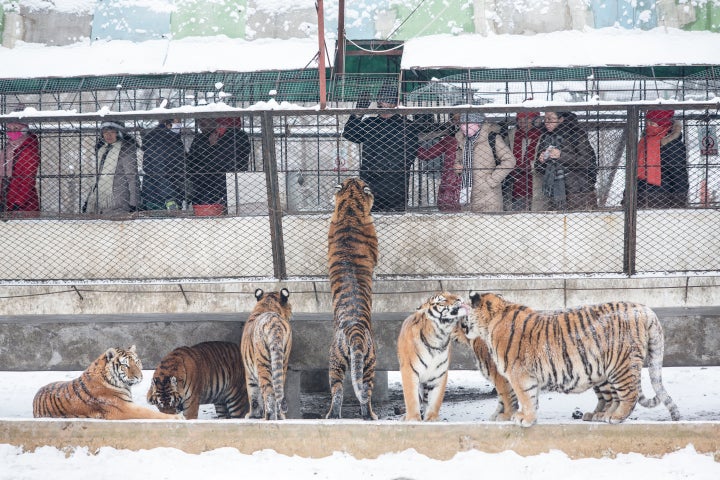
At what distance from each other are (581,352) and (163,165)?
3419 millimetres

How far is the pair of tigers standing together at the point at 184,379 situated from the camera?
6.32m

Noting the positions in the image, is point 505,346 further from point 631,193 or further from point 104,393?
point 104,393

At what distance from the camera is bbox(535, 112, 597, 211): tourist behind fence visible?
22.4ft

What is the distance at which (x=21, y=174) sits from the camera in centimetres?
730

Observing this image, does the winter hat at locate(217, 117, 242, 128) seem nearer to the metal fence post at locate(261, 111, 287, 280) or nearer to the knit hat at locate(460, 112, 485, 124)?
the metal fence post at locate(261, 111, 287, 280)

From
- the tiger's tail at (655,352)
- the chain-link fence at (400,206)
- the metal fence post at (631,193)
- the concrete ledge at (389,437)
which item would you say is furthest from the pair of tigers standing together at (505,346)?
the metal fence post at (631,193)

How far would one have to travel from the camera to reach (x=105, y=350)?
7191 millimetres

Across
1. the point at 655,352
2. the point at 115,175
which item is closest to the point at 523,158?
the point at 655,352

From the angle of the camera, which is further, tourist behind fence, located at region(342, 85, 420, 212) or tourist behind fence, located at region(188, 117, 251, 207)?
tourist behind fence, located at region(188, 117, 251, 207)

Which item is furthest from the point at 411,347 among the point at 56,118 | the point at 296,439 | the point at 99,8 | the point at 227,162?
the point at 99,8

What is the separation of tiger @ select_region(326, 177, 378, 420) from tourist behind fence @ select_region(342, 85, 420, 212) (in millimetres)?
172

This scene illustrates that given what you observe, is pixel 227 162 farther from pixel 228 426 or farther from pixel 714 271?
pixel 714 271

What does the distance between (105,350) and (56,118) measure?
1.84 m

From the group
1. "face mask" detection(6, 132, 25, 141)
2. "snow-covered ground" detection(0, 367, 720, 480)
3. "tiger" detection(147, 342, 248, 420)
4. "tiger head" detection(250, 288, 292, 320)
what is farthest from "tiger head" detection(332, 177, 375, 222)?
"face mask" detection(6, 132, 25, 141)
